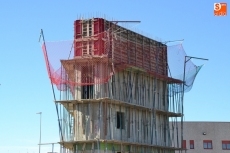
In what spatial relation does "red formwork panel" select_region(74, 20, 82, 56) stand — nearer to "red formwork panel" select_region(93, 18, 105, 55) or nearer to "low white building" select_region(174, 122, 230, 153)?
"red formwork panel" select_region(93, 18, 105, 55)

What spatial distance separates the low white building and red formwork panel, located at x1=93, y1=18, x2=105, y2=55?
4005cm

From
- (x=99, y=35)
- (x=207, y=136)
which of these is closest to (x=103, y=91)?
(x=99, y=35)

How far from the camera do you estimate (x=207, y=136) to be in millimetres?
84438

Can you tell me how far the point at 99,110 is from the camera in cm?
4672

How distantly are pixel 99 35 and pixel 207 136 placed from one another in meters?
42.4

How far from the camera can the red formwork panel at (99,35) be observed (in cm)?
4712

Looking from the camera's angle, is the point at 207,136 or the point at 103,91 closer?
the point at 103,91

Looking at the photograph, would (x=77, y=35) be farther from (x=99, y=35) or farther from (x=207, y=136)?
(x=207, y=136)

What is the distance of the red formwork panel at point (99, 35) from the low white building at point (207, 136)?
40.1 m

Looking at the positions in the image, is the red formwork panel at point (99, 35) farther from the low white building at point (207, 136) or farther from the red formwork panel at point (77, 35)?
the low white building at point (207, 136)

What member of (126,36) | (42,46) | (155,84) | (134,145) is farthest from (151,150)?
(42,46)

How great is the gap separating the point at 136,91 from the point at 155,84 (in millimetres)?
3478

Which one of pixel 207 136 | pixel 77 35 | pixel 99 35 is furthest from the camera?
pixel 207 136

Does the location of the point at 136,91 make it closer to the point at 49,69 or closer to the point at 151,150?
the point at 151,150
